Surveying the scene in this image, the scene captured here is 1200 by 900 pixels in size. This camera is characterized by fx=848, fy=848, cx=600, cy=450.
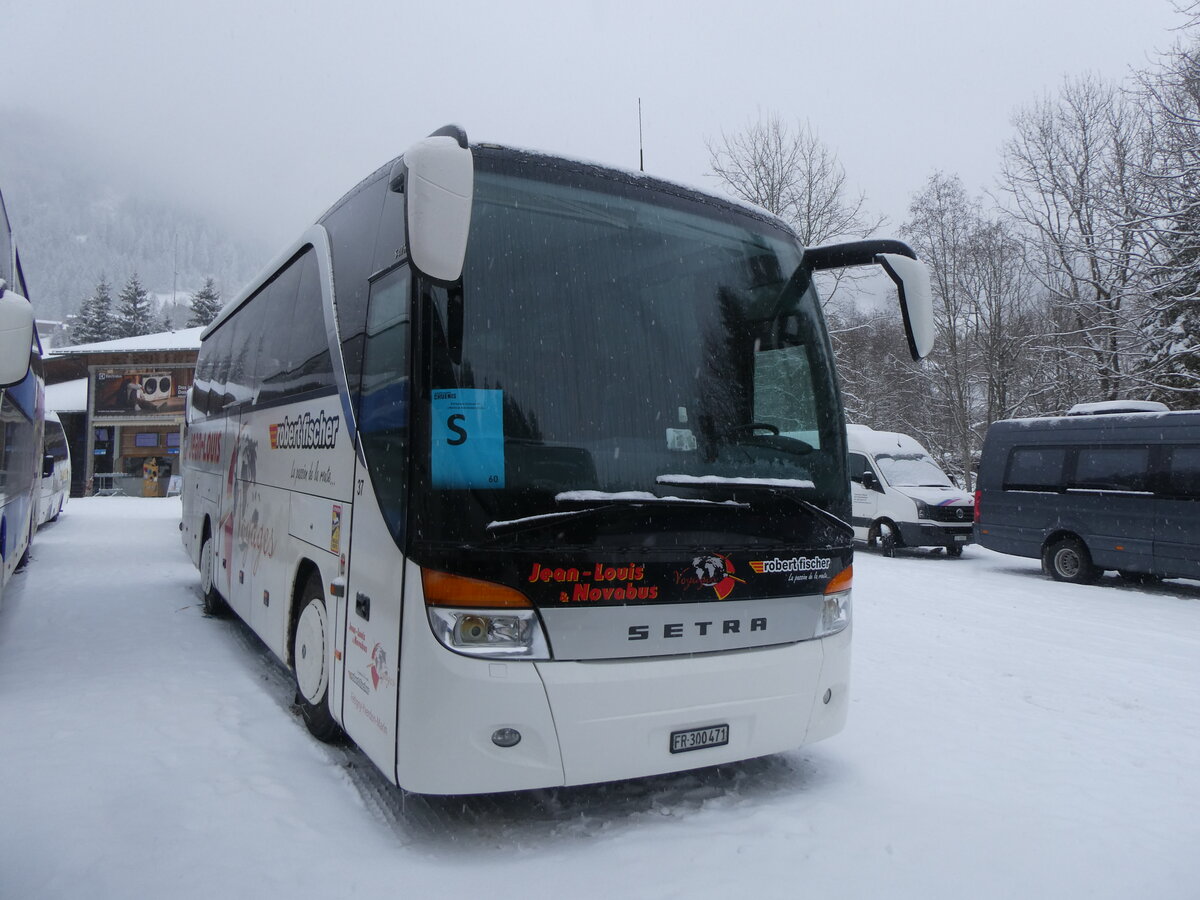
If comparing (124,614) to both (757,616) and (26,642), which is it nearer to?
(26,642)

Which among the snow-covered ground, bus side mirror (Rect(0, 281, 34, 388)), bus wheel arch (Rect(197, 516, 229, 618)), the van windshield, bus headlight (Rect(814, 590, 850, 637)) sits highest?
bus side mirror (Rect(0, 281, 34, 388))

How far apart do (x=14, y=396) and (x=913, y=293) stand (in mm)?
6897

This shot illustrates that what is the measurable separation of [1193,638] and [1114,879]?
6.79 meters

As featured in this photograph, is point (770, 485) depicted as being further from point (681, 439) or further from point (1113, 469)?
point (1113, 469)

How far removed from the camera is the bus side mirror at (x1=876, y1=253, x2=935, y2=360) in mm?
4691

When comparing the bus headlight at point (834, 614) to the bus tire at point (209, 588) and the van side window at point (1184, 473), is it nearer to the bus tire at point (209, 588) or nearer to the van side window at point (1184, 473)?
the bus tire at point (209, 588)

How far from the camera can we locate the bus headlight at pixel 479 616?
3396 mm

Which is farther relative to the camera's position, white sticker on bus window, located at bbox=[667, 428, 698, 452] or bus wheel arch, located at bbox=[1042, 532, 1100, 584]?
bus wheel arch, located at bbox=[1042, 532, 1100, 584]

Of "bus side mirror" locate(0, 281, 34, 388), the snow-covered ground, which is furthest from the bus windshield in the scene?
"bus side mirror" locate(0, 281, 34, 388)

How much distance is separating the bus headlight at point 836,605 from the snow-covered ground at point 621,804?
0.84 m

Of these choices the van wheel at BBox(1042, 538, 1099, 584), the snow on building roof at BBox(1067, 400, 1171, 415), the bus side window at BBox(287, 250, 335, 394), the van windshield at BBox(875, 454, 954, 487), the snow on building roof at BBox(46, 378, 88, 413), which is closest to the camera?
the bus side window at BBox(287, 250, 335, 394)

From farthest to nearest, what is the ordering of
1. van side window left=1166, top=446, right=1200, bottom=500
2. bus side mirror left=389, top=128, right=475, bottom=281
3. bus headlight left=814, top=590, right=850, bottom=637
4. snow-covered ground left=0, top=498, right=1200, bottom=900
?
van side window left=1166, top=446, right=1200, bottom=500
bus headlight left=814, top=590, right=850, bottom=637
snow-covered ground left=0, top=498, right=1200, bottom=900
bus side mirror left=389, top=128, right=475, bottom=281

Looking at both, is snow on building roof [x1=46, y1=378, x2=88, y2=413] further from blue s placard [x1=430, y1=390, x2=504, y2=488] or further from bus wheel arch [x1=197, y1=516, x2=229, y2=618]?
blue s placard [x1=430, y1=390, x2=504, y2=488]

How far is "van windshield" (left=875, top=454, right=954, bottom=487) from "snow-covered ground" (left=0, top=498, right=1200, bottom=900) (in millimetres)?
9898
